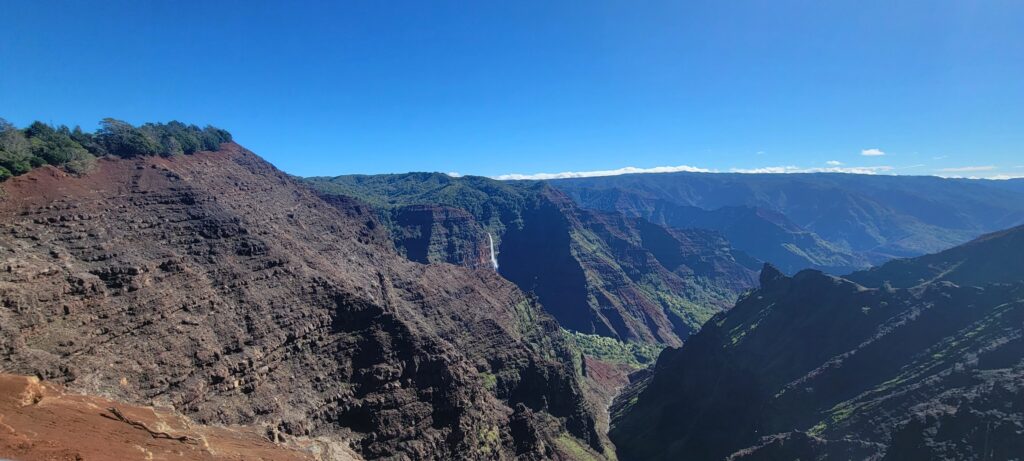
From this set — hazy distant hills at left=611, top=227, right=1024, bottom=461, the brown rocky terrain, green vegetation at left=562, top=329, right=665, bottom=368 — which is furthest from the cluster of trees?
green vegetation at left=562, top=329, right=665, bottom=368

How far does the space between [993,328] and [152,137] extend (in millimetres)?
155612

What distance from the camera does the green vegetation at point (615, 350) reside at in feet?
558

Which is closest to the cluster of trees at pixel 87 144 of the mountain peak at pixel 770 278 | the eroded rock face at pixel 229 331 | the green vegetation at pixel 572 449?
the eroded rock face at pixel 229 331

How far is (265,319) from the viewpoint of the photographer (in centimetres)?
5853

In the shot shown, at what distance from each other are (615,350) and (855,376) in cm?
9393

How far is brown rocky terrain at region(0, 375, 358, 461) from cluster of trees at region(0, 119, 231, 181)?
4356 cm

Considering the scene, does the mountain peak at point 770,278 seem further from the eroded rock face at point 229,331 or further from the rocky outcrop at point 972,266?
the eroded rock face at point 229,331

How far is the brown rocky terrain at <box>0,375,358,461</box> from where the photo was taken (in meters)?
24.0

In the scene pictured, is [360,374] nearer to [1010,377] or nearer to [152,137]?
[152,137]

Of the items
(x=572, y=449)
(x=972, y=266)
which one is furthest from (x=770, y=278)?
(x=572, y=449)

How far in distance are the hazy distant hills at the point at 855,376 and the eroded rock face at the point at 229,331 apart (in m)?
27.6

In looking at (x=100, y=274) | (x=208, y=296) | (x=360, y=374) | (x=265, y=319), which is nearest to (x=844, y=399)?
(x=360, y=374)

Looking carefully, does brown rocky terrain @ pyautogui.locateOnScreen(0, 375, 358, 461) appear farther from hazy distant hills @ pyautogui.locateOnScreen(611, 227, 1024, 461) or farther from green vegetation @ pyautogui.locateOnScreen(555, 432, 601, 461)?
hazy distant hills @ pyautogui.locateOnScreen(611, 227, 1024, 461)

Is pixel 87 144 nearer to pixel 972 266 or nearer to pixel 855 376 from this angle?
pixel 855 376
